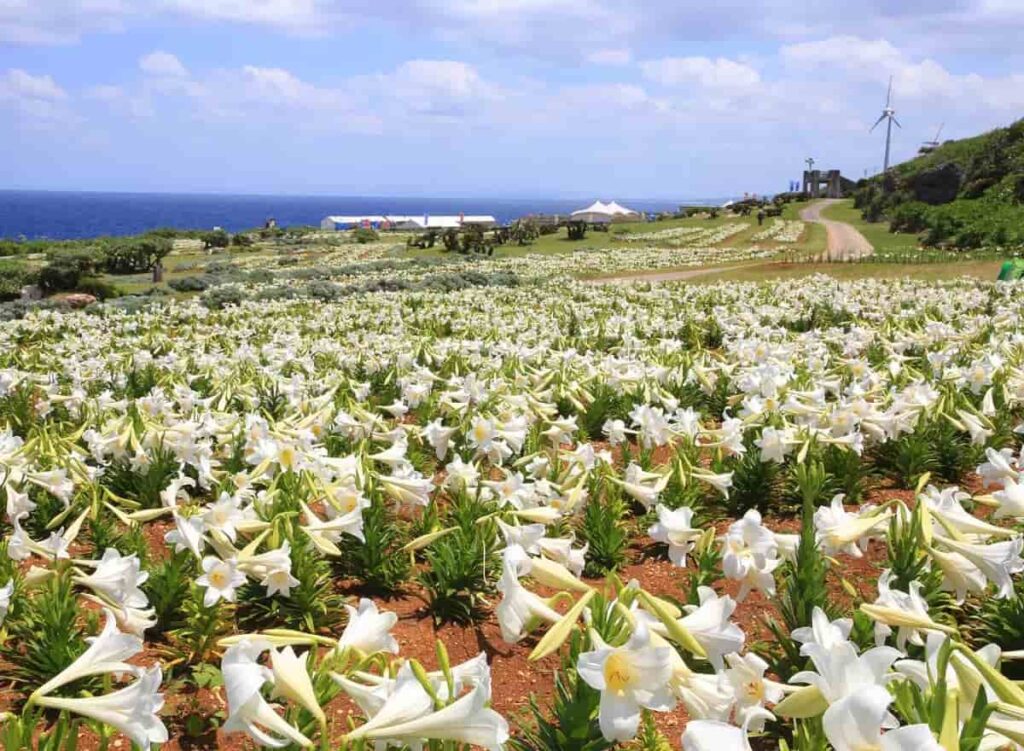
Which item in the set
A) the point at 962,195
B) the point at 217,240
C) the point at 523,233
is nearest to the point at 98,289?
the point at 523,233

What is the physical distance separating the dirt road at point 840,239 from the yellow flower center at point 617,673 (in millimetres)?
27978

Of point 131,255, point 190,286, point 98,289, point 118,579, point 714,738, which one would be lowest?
point 98,289

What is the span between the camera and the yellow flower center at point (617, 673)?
1812 mm

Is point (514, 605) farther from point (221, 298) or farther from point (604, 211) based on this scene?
point (604, 211)

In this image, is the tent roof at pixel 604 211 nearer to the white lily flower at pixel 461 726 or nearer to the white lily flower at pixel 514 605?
the white lily flower at pixel 514 605

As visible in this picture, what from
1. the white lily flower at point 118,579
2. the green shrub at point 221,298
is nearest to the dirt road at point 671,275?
the green shrub at point 221,298

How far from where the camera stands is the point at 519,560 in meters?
2.24

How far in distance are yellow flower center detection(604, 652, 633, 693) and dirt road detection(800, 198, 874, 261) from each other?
27978mm

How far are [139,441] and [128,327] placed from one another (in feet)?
29.1

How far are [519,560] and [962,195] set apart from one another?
55.4m

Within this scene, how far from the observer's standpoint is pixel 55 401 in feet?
22.4

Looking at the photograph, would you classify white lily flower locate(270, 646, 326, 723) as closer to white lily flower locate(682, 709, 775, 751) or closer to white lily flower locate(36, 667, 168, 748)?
white lily flower locate(36, 667, 168, 748)

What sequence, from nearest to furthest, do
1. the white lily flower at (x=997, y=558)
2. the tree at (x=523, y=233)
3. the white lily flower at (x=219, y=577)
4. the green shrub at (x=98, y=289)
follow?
the white lily flower at (x=997, y=558), the white lily flower at (x=219, y=577), the green shrub at (x=98, y=289), the tree at (x=523, y=233)

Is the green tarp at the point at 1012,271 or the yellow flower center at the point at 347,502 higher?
the green tarp at the point at 1012,271
